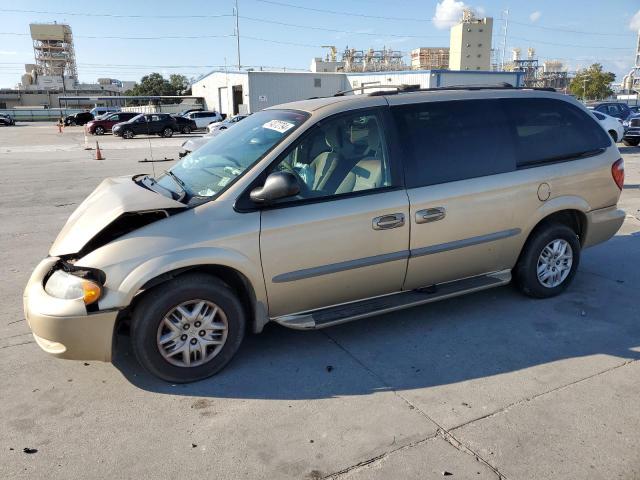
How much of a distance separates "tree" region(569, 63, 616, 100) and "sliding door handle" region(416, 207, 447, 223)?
306 feet

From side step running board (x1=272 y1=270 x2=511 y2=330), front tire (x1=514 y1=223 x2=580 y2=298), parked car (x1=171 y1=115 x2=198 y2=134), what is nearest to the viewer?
side step running board (x1=272 y1=270 x2=511 y2=330)

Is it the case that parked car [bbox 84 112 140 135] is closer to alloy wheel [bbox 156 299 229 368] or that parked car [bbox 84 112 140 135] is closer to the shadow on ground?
the shadow on ground

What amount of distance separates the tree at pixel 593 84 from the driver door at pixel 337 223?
307ft

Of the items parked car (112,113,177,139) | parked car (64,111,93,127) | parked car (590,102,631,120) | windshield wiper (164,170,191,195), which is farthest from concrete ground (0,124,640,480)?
parked car (64,111,93,127)

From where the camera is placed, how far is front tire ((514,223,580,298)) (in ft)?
14.9

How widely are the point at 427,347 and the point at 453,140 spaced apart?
5.50 feet

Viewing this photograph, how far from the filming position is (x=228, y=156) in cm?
393

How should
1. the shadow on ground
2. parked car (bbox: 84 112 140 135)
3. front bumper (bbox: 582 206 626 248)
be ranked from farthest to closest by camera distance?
1. parked car (bbox: 84 112 140 135)
2. front bumper (bbox: 582 206 626 248)
3. the shadow on ground

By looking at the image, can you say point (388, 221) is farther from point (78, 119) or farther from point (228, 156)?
point (78, 119)

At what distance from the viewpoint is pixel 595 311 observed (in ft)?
14.8

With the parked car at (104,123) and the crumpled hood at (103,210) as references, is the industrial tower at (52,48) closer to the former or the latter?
the parked car at (104,123)

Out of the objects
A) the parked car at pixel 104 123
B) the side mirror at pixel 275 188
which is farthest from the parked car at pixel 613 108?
the parked car at pixel 104 123

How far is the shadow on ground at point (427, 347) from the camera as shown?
11.2 ft

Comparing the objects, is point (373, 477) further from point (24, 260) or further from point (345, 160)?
point (24, 260)
